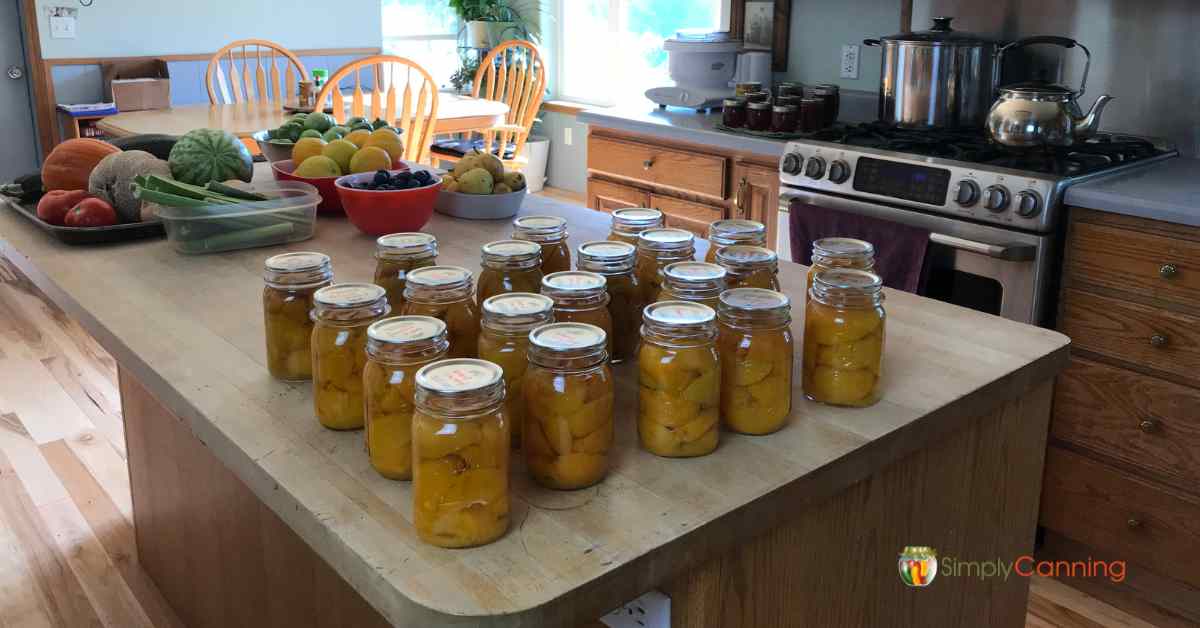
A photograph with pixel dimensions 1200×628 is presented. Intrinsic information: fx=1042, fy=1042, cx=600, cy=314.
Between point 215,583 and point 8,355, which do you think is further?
point 8,355

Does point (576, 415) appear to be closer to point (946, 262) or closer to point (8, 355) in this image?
point (946, 262)

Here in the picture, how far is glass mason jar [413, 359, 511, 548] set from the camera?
2.70 feet

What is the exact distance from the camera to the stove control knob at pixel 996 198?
2.33m

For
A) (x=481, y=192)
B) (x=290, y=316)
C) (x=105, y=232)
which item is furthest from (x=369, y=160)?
(x=290, y=316)

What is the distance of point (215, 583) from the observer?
1912mm

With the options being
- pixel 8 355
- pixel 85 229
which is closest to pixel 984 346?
pixel 85 229

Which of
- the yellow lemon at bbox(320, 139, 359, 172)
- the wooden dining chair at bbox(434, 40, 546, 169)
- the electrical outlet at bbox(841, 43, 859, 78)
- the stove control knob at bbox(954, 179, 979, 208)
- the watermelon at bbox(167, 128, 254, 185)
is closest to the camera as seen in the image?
the watermelon at bbox(167, 128, 254, 185)

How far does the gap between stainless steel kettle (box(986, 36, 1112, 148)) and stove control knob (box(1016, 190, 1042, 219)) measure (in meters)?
0.26

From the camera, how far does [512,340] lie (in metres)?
0.98

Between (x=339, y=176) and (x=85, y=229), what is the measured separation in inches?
17.9

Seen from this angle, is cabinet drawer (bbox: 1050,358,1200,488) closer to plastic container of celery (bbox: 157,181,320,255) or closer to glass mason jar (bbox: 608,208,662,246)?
glass mason jar (bbox: 608,208,662,246)

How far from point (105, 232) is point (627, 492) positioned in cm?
122

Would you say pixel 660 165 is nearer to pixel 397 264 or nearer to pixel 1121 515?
pixel 1121 515

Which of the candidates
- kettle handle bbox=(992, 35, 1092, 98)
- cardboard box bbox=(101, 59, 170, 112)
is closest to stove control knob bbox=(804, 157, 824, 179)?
kettle handle bbox=(992, 35, 1092, 98)
